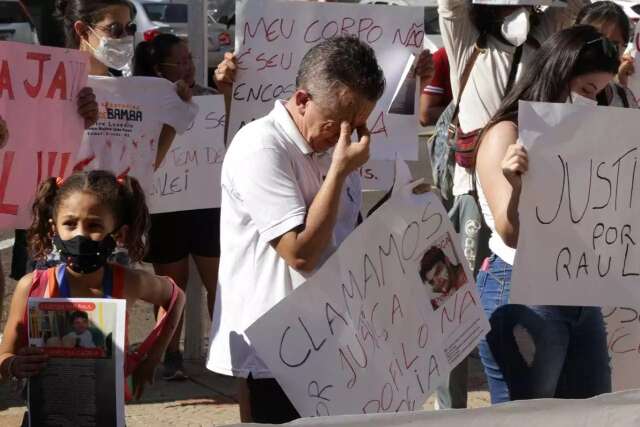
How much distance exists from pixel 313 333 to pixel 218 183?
255 cm

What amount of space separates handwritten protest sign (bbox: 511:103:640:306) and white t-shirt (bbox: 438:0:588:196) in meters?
1.26

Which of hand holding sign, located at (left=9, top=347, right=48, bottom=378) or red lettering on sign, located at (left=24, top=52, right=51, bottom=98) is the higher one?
red lettering on sign, located at (left=24, top=52, right=51, bottom=98)

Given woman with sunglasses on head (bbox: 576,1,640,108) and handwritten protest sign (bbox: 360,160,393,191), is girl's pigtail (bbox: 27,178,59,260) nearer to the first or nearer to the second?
handwritten protest sign (bbox: 360,160,393,191)

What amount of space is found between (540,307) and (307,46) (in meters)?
1.92

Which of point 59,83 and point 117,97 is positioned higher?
point 59,83

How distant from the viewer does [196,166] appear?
6.07 meters

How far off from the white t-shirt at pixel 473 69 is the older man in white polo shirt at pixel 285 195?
179cm

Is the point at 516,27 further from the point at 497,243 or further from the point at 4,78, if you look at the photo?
the point at 4,78

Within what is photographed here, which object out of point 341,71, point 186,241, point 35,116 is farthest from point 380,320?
point 186,241

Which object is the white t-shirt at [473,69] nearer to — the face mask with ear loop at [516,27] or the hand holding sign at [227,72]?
the face mask with ear loop at [516,27]

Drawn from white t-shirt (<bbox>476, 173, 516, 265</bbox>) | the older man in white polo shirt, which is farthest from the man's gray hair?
→ white t-shirt (<bbox>476, 173, 516, 265</bbox>)

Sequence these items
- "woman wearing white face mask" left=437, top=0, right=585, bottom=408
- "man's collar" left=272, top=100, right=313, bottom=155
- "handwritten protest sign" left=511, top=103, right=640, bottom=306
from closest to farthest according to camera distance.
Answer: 1. "man's collar" left=272, top=100, right=313, bottom=155
2. "handwritten protest sign" left=511, top=103, right=640, bottom=306
3. "woman wearing white face mask" left=437, top=0, right=585, bottom=408

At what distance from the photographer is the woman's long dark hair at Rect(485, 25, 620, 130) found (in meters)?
4.13

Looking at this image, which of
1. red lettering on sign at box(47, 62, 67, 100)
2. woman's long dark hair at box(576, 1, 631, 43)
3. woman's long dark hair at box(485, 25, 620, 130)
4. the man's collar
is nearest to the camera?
the man's collar
